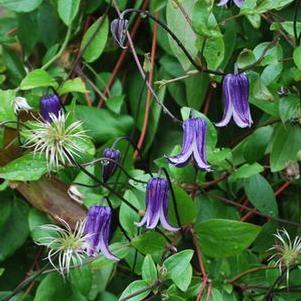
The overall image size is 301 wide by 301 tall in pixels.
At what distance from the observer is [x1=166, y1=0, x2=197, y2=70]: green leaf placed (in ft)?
3.82

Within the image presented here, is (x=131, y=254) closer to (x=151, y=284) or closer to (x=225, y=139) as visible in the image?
(x=151, y=284)

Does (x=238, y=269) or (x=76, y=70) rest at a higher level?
(x=76, y=70)

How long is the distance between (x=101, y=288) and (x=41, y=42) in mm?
524

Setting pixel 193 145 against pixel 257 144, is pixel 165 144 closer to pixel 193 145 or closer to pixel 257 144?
pixel 257 144

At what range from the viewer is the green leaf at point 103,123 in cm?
131

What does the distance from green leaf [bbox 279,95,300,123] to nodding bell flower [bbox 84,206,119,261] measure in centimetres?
29

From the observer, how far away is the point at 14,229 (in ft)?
4.25

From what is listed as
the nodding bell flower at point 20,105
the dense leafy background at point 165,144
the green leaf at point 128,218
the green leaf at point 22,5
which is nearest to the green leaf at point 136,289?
the dense leafy background at point 165,144

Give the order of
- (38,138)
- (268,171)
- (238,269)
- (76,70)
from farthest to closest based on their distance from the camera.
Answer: (76,70) < (268,171) < (238,269) < (38,138)

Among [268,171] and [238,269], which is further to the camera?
[268,171]

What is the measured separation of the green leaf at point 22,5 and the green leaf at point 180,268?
0.56 metres

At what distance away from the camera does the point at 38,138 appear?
3.34ft

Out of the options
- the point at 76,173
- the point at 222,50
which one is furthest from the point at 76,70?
the point at 222,50

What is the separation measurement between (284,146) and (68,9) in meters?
0.42
